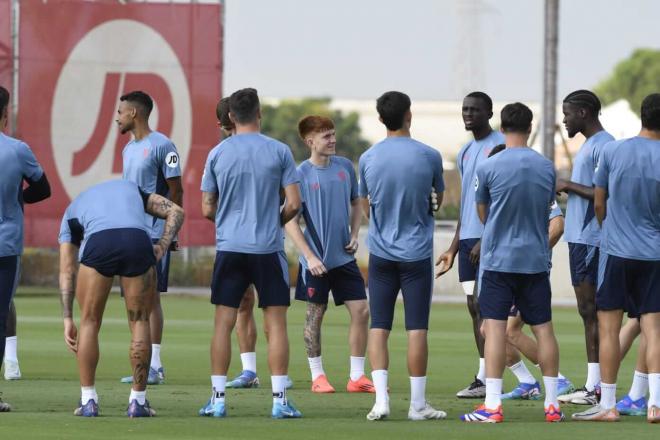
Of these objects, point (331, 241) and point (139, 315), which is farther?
point (331, 241)

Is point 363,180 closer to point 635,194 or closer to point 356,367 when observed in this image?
point 635,194

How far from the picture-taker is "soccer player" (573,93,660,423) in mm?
11359

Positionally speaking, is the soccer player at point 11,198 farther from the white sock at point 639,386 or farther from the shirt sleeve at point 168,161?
the white sock at point 639,386

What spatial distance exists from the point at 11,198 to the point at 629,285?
4.57 m

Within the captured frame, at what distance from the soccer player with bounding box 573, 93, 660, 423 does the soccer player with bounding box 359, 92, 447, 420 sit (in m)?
1.21

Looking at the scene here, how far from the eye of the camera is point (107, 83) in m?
32.4

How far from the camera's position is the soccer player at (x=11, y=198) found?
11.6 m

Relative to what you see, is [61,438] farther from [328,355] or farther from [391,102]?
[328,355]

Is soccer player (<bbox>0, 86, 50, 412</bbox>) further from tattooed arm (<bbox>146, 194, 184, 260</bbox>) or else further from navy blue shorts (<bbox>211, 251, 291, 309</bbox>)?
navy blue shorts (<bbox>211, 251, 291, 309</bbox>)

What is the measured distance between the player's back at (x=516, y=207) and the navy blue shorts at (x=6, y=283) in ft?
11.4

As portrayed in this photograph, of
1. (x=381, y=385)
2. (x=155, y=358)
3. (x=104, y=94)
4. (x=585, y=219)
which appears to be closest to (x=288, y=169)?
(x=381, y=385)

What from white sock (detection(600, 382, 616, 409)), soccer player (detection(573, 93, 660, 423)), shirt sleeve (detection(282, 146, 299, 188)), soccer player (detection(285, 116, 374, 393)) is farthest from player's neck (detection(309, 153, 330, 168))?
white sock (detection(600, 382, 616, 409))

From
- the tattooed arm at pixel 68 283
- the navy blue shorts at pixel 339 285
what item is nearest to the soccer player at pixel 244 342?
the navy blue shorts at pixel 339 285

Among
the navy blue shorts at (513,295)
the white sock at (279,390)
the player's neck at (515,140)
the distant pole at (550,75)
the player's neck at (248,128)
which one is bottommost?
the white sock at (279,390)
